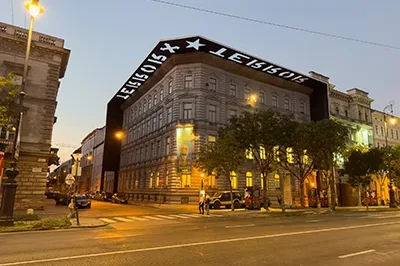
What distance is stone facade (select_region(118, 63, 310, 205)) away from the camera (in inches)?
1539

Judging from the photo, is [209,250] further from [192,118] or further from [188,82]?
[188,82]

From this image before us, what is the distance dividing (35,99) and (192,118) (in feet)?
60.1

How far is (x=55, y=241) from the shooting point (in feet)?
35.3

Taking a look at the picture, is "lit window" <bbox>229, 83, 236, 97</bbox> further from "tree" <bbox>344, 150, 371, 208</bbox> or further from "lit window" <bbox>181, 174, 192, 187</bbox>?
"tree" <bbox>344, 150, 371, 208</bbox>

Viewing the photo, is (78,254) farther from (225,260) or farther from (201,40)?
(201,40)

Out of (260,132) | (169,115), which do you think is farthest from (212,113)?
(260,132)

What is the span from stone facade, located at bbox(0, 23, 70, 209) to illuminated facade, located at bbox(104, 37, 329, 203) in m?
14.7

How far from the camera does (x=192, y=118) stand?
39.7 meters

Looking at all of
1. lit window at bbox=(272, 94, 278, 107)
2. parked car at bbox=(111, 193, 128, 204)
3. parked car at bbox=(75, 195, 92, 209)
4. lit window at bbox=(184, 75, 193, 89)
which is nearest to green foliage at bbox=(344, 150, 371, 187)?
lit window at bbox=(272, 94, 278, 107)

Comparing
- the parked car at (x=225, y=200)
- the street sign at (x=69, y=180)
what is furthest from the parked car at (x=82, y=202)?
the street sign at (x=69, y=180)

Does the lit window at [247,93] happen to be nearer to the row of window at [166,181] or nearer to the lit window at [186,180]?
the row of window at [166,181]

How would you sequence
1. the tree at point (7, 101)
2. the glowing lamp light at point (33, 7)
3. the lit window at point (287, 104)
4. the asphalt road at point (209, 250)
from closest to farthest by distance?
1. the asphalt road at point (209, 250)
2. the glowing lamp light at point (33, 7)
3. the tree at point (7, 101)
4. the lit window at point (287, 104)

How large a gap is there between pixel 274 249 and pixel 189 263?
310cm

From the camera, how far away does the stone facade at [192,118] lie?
39.1 meters
